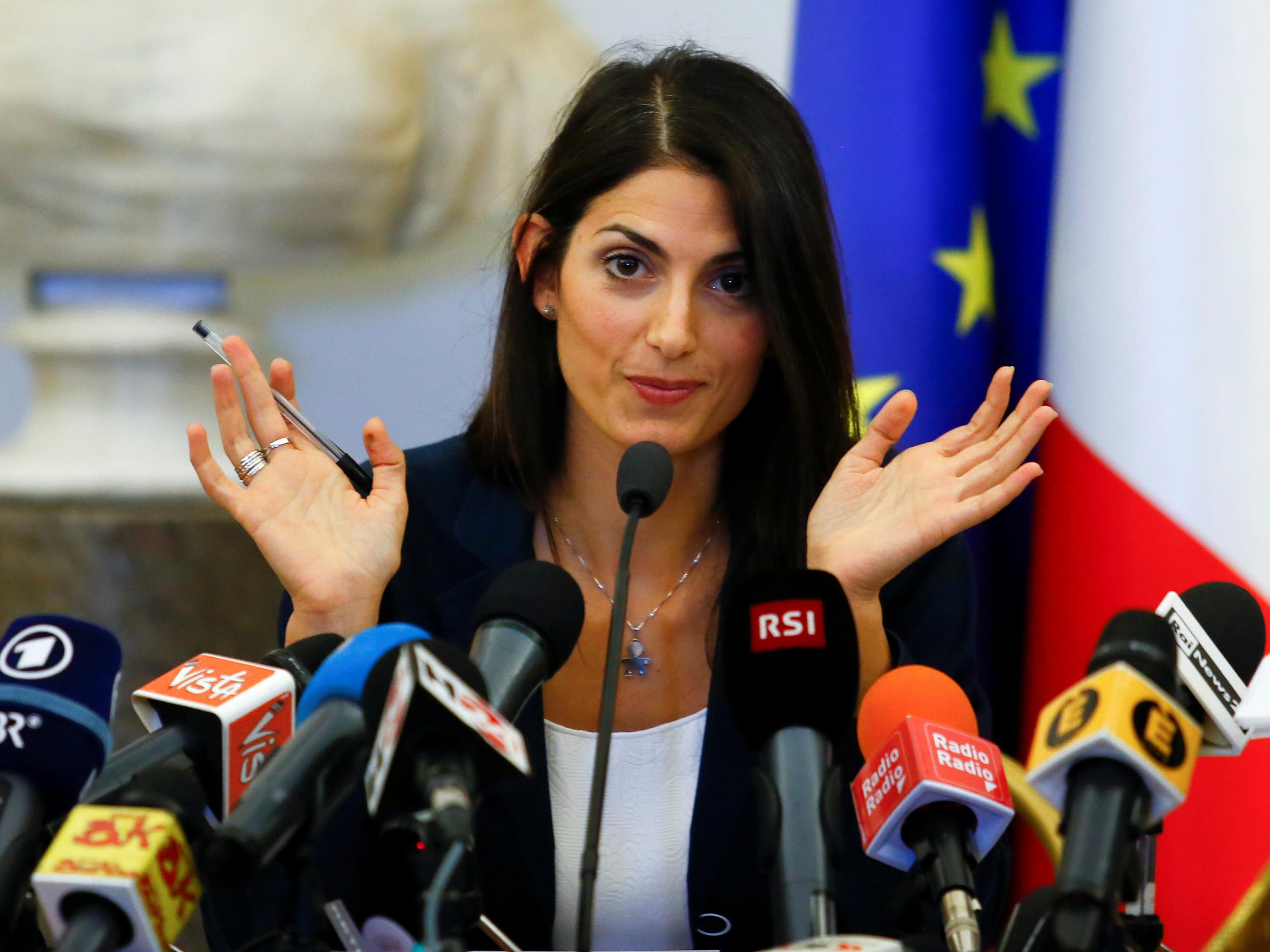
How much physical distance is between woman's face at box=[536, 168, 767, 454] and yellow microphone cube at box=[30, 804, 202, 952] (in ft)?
3.06

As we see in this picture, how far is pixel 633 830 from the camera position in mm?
1663

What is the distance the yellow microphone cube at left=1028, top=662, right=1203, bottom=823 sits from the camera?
0.75 m

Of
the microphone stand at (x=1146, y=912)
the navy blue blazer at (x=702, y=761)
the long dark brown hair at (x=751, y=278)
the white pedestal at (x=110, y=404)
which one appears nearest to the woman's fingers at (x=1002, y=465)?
the navy blue blazer at (x=702, y=761)

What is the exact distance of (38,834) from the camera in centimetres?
90

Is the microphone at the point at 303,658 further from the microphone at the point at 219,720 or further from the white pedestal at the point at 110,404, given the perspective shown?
the white pedestal at the point at 110,404

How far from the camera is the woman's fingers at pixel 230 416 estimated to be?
1542mm

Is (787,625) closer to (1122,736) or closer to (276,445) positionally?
(1122,736)

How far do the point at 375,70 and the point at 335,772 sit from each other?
1.76m

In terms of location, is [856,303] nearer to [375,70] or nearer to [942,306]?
[942,306]

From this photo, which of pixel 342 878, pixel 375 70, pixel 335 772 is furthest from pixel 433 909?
pixel 375 70

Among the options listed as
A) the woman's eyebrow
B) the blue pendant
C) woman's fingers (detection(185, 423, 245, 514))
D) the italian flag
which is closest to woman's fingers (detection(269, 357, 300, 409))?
woman's fingers (detection(185, 423, 245, 514))

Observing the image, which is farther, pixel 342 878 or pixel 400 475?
pixel 400 475

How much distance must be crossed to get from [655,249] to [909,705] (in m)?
0.79

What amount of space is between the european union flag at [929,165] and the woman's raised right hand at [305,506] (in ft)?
3.36
